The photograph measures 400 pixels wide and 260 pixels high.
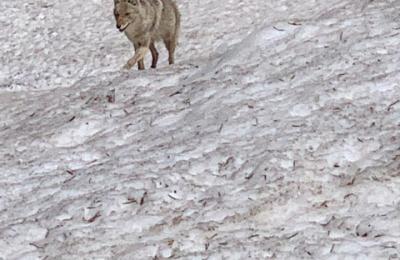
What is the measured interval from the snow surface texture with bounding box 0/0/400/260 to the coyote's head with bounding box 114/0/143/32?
7.21 ft

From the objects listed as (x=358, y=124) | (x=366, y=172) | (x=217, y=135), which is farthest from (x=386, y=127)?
(x=217, y=135)

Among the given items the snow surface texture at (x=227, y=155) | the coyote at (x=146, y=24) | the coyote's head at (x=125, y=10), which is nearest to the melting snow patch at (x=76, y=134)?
the snow surface texture at (x=227, y=155)

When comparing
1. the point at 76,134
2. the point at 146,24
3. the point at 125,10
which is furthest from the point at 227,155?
the point at 146,24

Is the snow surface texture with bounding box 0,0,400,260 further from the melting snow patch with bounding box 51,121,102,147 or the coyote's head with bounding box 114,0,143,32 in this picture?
the coyote's head with bounding box 114,0,143,32

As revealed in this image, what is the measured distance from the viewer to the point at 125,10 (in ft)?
43.8

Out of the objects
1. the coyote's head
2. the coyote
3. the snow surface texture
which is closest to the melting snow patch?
the snow surface texture

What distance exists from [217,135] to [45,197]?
5.18ft

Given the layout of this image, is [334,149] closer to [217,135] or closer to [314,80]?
[217,135]

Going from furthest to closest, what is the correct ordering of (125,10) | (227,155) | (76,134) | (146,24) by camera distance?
(146,24)
(125,10)
(76,134)
(227,155)

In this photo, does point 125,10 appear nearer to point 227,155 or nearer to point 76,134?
point 76,134

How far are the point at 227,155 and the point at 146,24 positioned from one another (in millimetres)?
6873

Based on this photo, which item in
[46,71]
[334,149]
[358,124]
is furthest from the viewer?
[46,71]

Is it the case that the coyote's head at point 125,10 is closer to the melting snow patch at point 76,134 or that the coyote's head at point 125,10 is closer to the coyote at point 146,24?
the coyote at point 146,24

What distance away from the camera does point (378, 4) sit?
11125mm
